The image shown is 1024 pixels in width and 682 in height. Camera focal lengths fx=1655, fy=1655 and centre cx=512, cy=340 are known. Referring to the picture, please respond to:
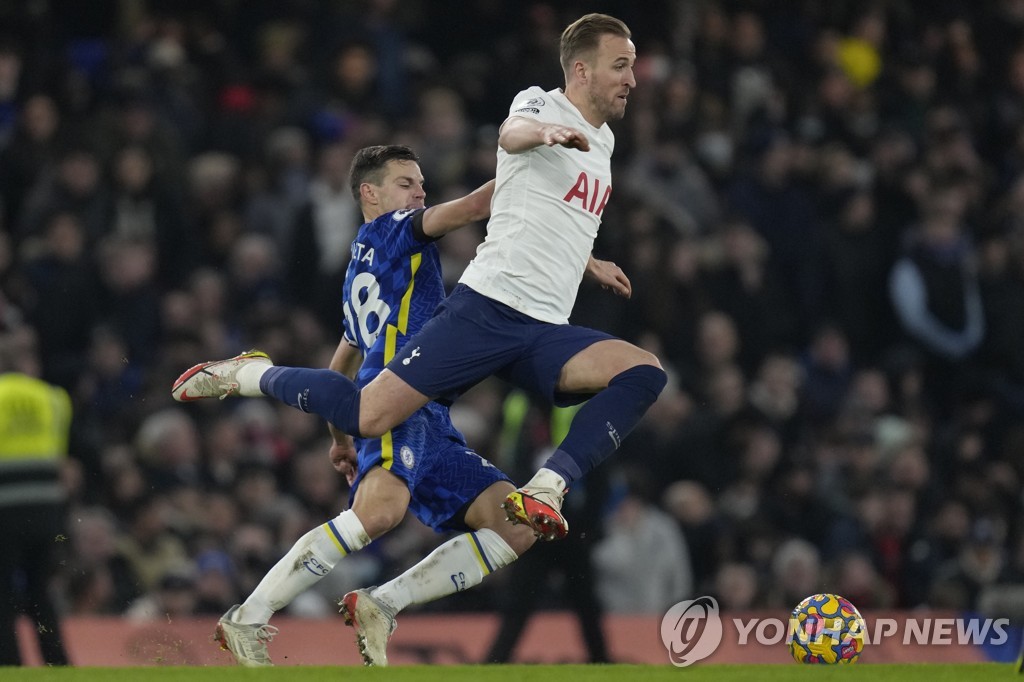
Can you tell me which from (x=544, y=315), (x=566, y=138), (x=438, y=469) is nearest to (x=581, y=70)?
(x=566, y=138)

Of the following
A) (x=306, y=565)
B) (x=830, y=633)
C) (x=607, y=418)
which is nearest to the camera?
(x=607, y=418)

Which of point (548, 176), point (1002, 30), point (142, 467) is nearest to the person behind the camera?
point (548, 176)

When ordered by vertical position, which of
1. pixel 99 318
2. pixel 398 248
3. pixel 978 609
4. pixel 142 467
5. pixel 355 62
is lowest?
pixel 978 609

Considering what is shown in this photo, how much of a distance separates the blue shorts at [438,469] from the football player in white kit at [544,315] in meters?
0.23

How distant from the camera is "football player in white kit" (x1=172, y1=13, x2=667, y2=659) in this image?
6.47 metres

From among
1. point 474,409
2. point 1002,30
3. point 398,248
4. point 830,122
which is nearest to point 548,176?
point 398,248

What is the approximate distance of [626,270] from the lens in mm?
12180

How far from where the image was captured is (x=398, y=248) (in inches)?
273

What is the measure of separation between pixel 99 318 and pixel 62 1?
366cm

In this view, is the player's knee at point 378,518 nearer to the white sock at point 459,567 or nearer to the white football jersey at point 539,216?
the white sock at point 459,567

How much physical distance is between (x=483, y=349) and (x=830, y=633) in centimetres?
191

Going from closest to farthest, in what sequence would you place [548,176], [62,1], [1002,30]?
[548,176], [62,1], [1002,30]

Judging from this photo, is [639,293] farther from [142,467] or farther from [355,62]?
[142,467]

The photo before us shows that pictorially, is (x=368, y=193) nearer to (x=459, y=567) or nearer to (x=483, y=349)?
(x=483, y=349)
